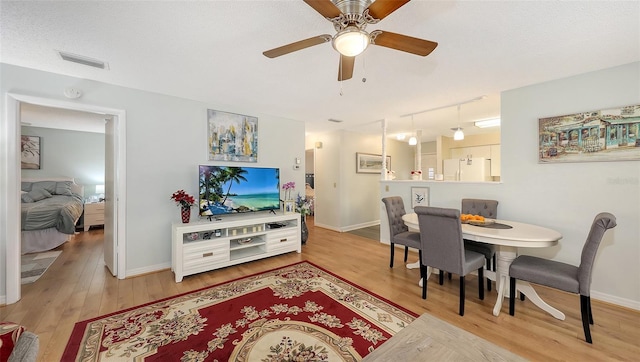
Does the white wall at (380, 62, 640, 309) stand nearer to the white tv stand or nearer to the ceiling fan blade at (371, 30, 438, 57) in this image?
the ceiling fan blade at (371, 30, 438, 57)

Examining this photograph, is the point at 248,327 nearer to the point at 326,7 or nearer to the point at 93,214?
the point at 326,7

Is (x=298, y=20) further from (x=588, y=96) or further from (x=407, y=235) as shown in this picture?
(x=588, y=96)

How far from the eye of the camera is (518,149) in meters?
2.92

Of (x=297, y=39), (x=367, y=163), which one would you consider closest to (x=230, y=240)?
(x=297, y=39)

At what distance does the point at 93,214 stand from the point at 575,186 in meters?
8.33

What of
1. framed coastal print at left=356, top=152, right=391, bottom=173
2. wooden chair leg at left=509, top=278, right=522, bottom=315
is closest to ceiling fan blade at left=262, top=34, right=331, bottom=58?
wooden chair leg at left=509, top=278, right=522, bottom=315

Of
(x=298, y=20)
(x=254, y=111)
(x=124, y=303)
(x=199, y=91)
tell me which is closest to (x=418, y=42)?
(x=298, y=20)

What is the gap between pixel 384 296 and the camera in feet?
Answer: 7.96

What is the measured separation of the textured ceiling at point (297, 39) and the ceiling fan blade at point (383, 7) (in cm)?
39

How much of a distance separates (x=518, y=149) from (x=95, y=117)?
22.2ft

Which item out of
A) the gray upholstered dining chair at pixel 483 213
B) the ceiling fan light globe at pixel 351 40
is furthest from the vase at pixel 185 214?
the gray upholstered dining chair at pixel 483 213

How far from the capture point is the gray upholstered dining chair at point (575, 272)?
172cm

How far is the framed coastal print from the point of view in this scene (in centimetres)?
578

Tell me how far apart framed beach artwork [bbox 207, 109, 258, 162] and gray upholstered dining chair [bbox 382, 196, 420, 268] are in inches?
89.8
